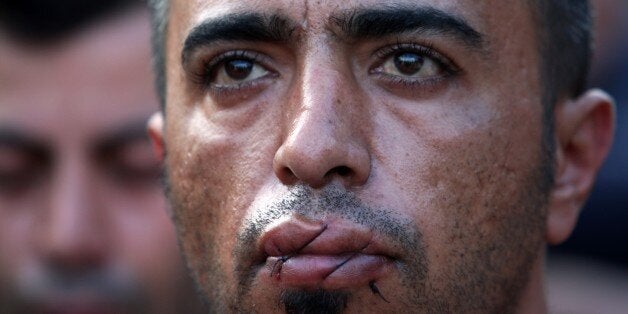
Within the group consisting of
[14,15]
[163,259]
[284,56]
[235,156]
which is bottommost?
[163,259]

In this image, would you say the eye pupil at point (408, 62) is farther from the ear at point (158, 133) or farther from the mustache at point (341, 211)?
the ear at point (158, 133)

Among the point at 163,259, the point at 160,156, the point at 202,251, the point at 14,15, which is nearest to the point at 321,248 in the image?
the point at 202,251

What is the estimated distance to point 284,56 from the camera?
393 centimetres

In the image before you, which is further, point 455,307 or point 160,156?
point 160,156

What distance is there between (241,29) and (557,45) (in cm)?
112

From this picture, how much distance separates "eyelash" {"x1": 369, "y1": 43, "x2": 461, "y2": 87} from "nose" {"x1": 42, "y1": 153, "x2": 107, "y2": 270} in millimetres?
A: 2934

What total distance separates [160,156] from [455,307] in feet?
4.83

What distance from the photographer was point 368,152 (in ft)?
12.0

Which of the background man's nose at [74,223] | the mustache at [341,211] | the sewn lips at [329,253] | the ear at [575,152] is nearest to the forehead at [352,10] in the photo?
the ear at [575,152]

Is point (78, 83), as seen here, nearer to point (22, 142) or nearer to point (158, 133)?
point (22, 142)

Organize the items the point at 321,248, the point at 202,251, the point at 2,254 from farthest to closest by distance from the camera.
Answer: the point at 2,254 < the point at 202,251 < the point at 321,248

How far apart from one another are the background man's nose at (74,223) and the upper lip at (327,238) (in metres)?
2.95

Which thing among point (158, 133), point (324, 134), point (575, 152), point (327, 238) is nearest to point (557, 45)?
point (575, 152)

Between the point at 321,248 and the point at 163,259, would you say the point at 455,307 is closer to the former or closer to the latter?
the point at 321,248
